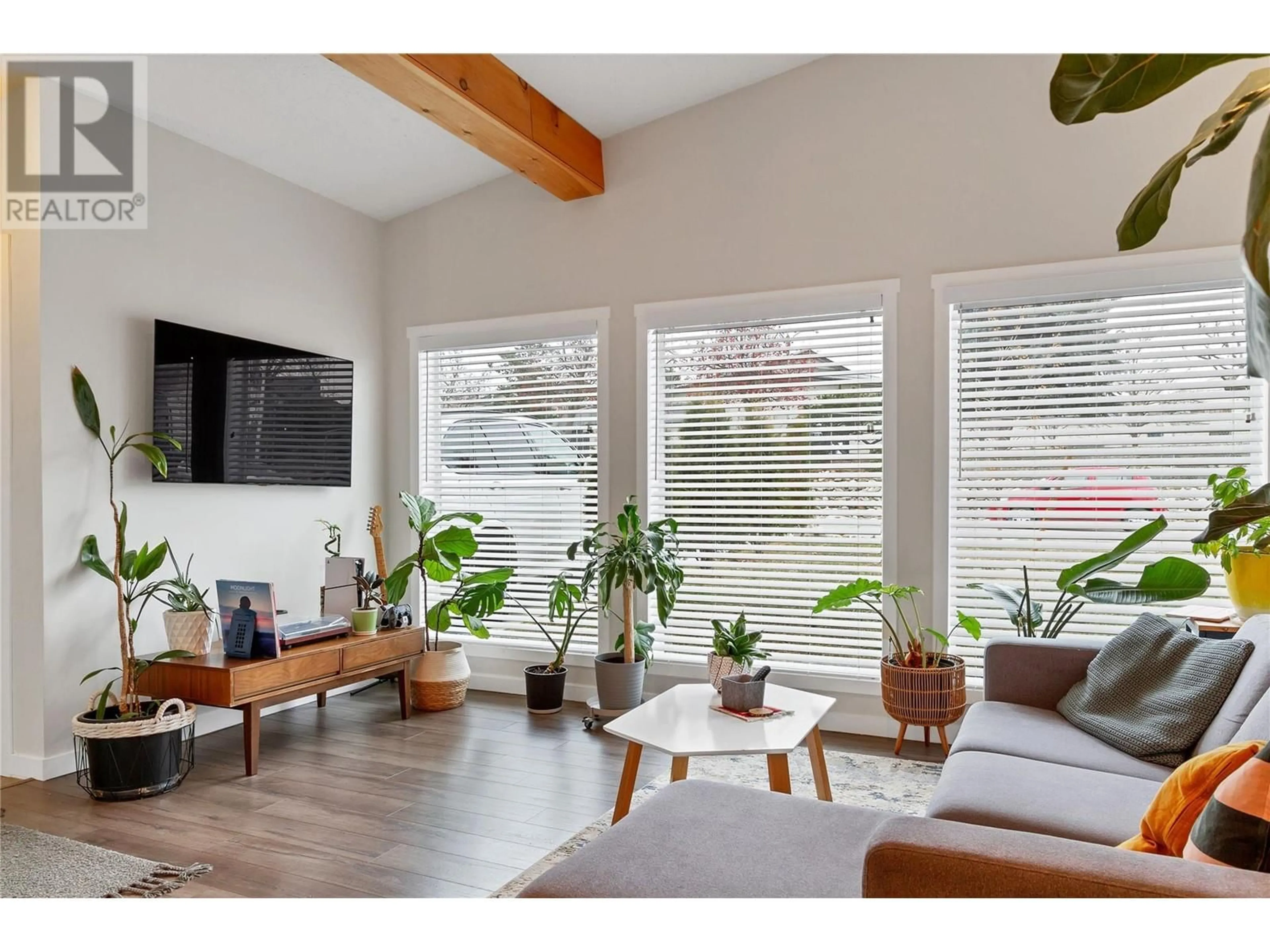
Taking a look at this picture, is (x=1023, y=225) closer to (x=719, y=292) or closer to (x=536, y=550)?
(x=719, y=292)

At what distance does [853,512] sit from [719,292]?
134cm

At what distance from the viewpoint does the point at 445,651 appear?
4.82 meters

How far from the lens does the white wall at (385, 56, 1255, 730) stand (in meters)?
3.75

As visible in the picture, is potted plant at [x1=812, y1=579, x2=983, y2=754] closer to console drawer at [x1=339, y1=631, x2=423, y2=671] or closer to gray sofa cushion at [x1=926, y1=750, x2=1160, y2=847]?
gray sofa cushion at [x1=926, y1=750, x2=1160, y2=847]

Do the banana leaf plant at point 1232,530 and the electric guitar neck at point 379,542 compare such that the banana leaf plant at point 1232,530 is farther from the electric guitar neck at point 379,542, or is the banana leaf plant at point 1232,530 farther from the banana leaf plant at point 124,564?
the electric guitar neck at point 379,542

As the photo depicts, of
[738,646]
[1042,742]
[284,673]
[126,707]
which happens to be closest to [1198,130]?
[1042,742]

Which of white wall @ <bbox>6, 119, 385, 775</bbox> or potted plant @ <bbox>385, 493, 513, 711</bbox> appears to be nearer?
white wall @ <bbox>6, 119, 385, 775</bbox>

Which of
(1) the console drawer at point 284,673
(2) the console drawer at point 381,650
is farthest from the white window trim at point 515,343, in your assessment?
(1) the console drawer at point 284,673

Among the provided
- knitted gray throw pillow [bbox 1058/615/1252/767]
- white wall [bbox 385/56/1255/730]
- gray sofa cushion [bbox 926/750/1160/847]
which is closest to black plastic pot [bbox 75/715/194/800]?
white wall [bbox 385/56/1255/730]

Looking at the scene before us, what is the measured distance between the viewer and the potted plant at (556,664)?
4.57m

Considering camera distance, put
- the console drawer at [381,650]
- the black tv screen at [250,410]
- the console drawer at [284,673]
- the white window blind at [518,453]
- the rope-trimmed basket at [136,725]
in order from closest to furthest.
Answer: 1. the rope-trimmed basket at [136,725]
2. the console drawer at [284,673]
3. the black tv screen at [250,410]
4. the console drawer at [381,650]
5. the white window blind at [518,453]

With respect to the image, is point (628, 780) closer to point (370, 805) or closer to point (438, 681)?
point (370, 805)

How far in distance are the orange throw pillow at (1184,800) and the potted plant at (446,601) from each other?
12.0 ft
